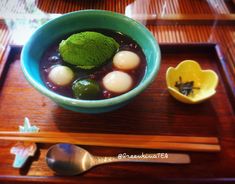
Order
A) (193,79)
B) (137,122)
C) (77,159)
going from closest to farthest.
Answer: (77,159) < (137,122) < (193,79)

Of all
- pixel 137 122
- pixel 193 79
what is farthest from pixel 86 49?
pixel 193 79

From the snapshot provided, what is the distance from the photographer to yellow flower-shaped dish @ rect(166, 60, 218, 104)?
945 millimetres

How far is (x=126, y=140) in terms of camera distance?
0.83 m

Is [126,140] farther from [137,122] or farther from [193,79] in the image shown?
[193,79]

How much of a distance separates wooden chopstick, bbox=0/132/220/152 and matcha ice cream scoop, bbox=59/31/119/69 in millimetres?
288

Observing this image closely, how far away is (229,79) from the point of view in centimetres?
103

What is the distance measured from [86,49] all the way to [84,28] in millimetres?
132

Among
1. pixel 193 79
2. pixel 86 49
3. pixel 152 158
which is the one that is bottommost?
pixel 152 158

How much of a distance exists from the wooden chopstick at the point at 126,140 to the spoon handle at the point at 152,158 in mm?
27

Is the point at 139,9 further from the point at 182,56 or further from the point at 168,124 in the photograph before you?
the point at 168,124

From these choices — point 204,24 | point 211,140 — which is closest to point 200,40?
point 204,24

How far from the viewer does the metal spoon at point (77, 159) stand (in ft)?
2.53

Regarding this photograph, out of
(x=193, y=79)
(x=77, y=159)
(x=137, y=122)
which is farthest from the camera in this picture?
(x=193, y=79)

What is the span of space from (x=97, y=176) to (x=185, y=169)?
277 millimetres
